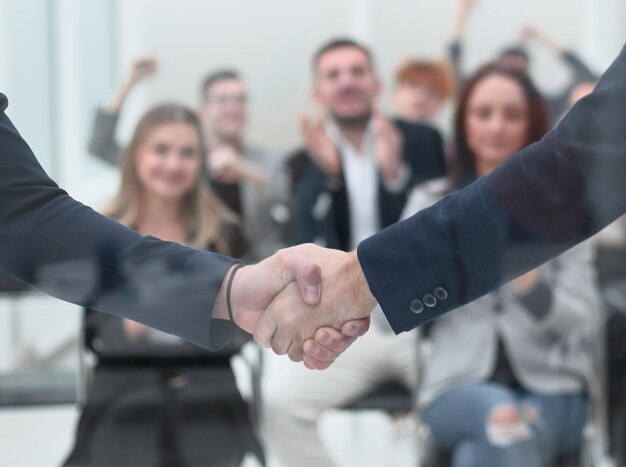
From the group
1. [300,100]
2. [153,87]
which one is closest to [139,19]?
[153,87]

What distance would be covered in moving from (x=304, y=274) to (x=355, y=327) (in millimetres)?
92

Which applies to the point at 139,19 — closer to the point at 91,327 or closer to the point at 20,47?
the point at 20,47

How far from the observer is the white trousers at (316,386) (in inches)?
56.0

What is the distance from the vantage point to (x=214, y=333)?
1317 millimetres

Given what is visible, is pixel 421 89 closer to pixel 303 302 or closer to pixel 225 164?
pixel 225 164

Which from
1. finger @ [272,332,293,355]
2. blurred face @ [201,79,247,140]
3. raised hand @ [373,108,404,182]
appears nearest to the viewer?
finger @ [272,332,293,355]

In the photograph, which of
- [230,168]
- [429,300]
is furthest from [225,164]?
[429,300]

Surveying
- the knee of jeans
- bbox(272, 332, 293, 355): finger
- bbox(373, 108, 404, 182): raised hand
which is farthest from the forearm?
the knee of jeans

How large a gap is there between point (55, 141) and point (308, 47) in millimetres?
521

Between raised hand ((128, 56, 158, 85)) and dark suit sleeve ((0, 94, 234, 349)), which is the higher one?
raised hand ((128, 56, 158, 85))

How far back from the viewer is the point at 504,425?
170 cm

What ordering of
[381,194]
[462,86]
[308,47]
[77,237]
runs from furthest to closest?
[308,47] < [462,86] < [381,194] < [77,237]

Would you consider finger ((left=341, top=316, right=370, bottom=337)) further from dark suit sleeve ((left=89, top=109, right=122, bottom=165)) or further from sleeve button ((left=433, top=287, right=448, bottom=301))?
dark suit sleeve ((left=89, top=109, right=122, bottom=165))

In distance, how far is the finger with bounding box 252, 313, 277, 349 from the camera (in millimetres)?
1317
